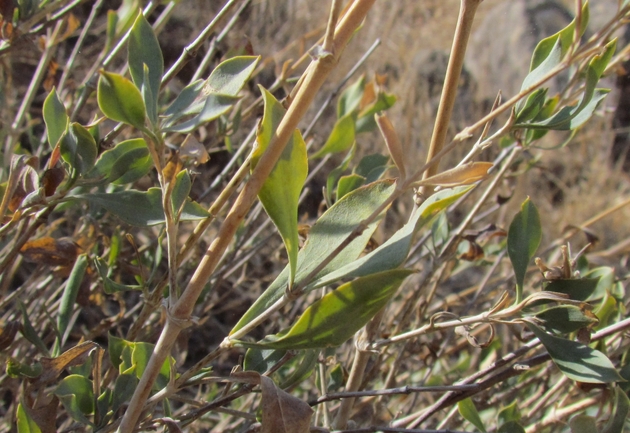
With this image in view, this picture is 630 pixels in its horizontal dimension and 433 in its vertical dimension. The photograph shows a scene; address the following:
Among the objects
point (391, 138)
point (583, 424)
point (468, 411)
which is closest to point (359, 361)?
point (468, 411)

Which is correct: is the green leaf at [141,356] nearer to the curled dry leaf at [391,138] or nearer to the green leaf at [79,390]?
the green leaf at [79,390]

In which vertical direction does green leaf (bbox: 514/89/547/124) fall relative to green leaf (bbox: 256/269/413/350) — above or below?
above

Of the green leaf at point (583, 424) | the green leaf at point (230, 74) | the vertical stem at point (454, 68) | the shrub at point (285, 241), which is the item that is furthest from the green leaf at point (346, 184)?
the green leaf at point (583, 424)

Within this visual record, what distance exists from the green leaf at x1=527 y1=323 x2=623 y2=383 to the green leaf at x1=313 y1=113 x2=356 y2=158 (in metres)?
0.47

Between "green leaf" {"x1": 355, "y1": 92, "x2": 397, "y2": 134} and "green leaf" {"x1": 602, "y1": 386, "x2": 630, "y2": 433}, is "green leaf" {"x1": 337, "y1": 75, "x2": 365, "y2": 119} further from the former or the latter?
"green leaf" {"x1": 602, "y1": 386, "x2": 630, "y2": 433}

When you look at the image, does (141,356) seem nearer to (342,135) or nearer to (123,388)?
(123,388)

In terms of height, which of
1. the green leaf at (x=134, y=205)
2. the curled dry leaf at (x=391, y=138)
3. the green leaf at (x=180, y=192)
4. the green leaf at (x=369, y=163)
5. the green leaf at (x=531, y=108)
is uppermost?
the curled dry leaf at (x=391, y=138)

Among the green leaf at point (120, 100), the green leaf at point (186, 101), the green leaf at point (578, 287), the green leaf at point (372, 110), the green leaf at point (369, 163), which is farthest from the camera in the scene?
the green leaf at point (372, 110)

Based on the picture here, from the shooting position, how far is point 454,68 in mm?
545

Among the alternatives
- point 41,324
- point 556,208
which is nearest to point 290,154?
point 41,324

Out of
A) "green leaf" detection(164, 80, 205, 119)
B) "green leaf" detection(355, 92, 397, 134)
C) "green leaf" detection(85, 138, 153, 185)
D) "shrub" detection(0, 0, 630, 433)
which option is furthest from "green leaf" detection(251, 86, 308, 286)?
"green leaf" detection(355, 92, 397, 134)

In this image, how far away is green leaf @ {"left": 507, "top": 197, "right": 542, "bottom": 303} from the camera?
64 centimetres

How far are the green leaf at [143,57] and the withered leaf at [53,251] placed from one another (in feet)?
1.20

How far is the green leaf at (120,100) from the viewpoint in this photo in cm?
41
